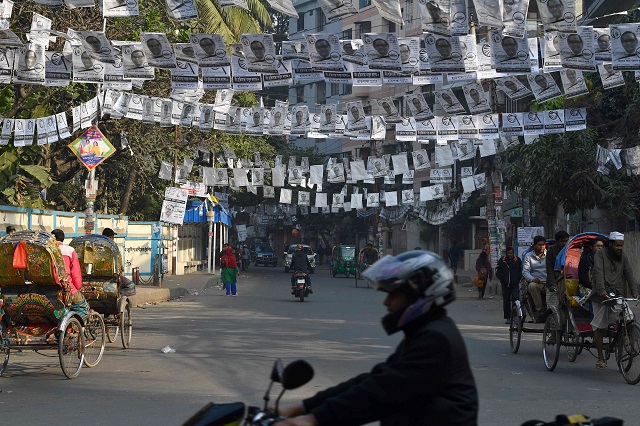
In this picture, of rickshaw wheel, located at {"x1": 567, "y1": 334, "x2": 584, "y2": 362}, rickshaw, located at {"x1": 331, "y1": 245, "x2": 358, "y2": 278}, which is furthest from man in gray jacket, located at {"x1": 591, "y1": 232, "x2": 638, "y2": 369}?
Answer: rickshaw, located at {"x1": 331, "y1": 245, "x2": 358, "y2": 278}

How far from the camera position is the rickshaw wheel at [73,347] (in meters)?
12.0

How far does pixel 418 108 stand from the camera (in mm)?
23719

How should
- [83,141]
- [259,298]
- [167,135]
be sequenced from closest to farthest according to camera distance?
[83,141], [259,298], [167,135]

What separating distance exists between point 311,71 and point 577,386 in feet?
27.9

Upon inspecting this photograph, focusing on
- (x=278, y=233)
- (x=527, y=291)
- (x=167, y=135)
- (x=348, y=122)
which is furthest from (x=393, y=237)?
(x=527, y=291)

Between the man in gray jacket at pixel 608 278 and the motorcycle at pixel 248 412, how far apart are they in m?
9.13

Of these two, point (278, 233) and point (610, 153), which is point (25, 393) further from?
point (278, 233)

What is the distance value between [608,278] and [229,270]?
20465 millimetres

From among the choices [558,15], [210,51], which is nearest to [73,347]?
[210,51]

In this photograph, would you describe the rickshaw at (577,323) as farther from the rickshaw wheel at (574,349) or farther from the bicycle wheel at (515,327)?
the bicycle wheel at (515,327)

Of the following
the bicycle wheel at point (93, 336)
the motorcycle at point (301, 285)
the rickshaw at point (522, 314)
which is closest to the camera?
the bicycle wheel at point (93, 336)

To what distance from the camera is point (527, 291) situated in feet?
48.1

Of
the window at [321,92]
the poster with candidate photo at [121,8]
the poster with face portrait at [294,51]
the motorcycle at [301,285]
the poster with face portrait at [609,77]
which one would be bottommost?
the motorcycle at [301,285]

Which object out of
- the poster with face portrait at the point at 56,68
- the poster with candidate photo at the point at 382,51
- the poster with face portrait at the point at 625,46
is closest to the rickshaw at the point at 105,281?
the poster with face portrait at the point at 56,68
